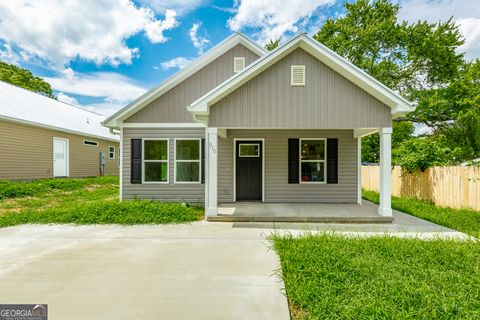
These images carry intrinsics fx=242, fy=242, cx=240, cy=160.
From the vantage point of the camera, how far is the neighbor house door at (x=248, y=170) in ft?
26.7

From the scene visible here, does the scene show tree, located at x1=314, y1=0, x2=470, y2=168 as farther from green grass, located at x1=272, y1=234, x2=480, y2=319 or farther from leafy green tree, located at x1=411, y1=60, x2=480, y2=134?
green grass, located at x1=272, y1=234, x2=480, y2=319

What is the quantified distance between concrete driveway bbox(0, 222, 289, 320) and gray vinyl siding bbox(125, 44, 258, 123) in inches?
154

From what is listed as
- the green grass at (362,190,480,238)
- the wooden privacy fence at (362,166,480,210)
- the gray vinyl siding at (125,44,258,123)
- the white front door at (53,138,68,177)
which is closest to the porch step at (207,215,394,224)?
the green grass at (362,190,480,238)

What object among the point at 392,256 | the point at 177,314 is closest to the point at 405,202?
the point at 392,256

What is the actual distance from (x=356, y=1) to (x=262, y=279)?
1963cm

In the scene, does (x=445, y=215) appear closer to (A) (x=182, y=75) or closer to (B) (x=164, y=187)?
(B) (x=164, y=187)

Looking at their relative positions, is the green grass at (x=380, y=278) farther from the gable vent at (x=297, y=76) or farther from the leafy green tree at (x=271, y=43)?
the leafy green tree at (x=271, y=43)

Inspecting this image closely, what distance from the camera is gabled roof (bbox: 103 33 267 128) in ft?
24.6

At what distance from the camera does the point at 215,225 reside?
5.75 m

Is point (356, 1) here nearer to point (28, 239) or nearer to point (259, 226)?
point (259, 226)

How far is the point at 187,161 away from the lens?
7844mm

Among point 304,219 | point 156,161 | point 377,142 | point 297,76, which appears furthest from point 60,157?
point 377,142

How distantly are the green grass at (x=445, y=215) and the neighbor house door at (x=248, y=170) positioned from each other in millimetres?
4491

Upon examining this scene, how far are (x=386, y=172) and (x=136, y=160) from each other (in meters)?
7.15
